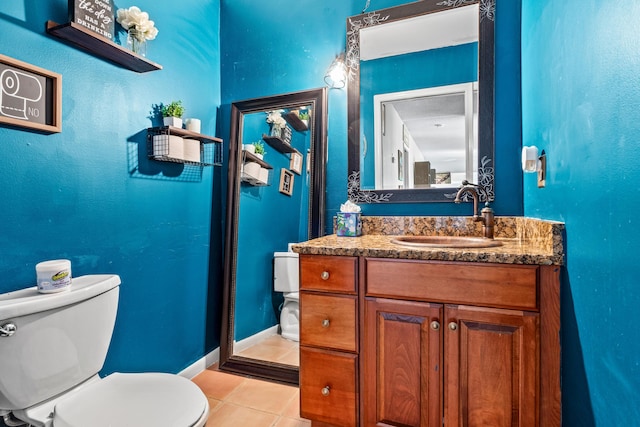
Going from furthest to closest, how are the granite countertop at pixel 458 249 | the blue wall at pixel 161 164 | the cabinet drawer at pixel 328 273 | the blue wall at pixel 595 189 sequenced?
the cabinet drawer at pixel 328 273 < the blue wall at pixel 161 164 < the granite countertop at pixel 458 249 < the blue wall at pixel 595 189

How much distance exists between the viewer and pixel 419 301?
49.3 inches

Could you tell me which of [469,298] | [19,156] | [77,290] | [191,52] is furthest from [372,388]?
[191,52]

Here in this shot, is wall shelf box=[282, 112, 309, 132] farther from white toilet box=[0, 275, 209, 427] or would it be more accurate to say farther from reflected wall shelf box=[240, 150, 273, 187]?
white toilet box=[0, 275, 209, 427]

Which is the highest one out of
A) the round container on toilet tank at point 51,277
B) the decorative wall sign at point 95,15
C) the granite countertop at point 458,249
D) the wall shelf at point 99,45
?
the decorative wall sign at point 95,15

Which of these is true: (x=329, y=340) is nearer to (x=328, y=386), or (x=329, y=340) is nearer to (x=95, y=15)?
(x=328, y=386)

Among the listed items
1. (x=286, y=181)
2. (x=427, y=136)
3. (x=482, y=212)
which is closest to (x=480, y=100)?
(x=427, y=136)

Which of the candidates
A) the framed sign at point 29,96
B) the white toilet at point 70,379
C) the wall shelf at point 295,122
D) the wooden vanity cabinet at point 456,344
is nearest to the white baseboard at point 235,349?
the wooden vanity cabinet at point 456,344

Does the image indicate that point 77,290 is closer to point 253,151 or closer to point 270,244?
point 270,244

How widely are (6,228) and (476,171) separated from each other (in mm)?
1980

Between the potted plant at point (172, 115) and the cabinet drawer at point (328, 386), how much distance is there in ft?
4.31

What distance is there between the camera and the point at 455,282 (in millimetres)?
1195

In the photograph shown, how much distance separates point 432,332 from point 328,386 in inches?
20.4

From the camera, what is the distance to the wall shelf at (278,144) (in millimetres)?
1994

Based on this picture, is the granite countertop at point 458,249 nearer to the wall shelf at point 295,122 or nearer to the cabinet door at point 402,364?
the cabinet door at point 402,364
